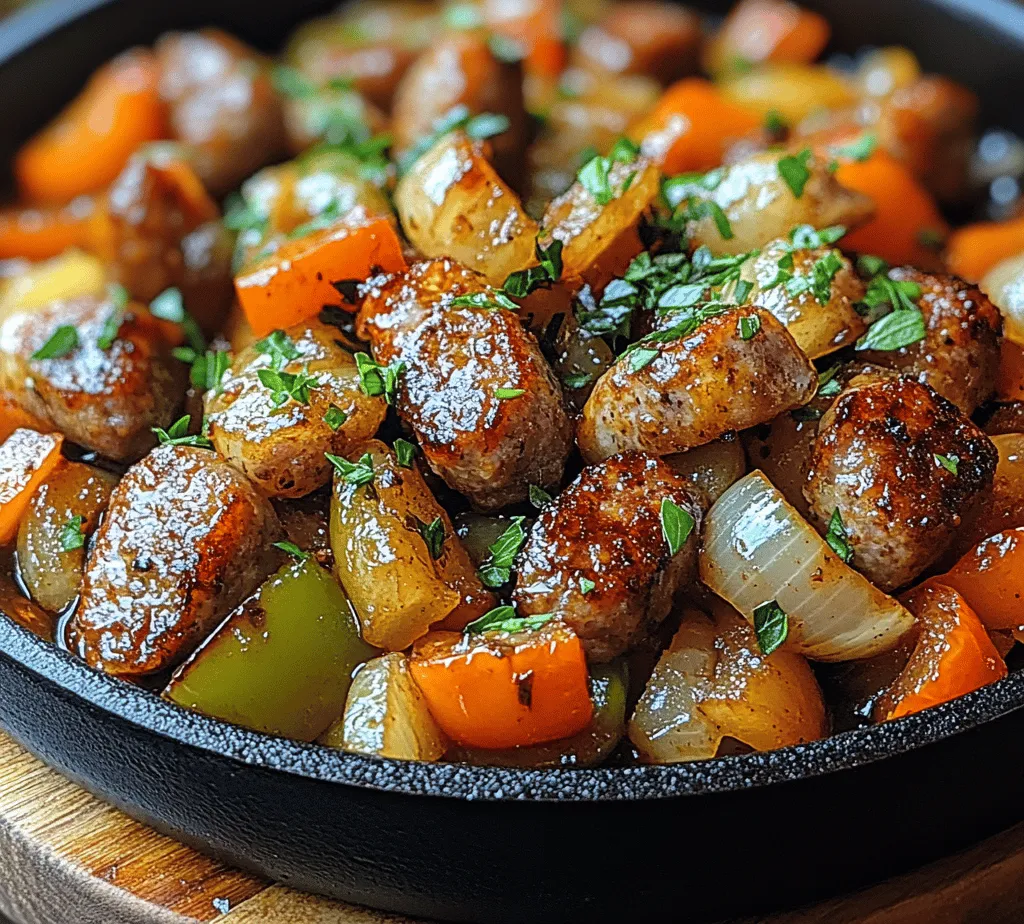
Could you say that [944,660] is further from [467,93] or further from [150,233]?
[150,233]

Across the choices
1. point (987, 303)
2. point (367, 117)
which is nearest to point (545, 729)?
point (987, 303)

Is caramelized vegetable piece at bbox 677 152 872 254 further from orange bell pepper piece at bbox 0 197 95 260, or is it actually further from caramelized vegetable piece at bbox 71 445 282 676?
orange bell pepper piece at bbox 0 197 95 260

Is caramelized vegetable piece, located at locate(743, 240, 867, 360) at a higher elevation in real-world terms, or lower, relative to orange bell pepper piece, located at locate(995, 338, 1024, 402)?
higher

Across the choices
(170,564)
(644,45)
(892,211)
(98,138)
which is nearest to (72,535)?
(170,564)

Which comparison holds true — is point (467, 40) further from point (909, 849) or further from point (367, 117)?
point (909, 849)

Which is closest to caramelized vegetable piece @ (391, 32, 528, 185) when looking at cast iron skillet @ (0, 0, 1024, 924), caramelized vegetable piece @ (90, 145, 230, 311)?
caramelized vegetable piece @ (90, 145, 230, 311)
